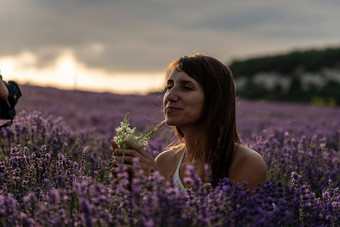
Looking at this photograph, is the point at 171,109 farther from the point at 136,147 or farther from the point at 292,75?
the point at 292,75

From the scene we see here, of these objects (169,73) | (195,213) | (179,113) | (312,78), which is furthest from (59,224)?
(312,78)

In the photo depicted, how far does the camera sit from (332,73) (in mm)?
32031

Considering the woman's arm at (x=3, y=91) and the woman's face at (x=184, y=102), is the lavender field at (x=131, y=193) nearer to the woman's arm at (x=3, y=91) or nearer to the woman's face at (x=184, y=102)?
the woman's arm at (x=3, y=91)

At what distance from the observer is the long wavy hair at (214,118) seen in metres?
3.00

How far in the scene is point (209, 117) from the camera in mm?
3049

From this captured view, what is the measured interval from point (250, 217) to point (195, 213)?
0.80ft

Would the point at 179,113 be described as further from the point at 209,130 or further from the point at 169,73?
the point at 169,73

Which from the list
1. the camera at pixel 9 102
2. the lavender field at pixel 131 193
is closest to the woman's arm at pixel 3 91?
the camera at pixel 9 102

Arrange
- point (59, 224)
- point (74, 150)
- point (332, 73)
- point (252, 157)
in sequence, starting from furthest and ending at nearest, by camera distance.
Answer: point (332, 73) < point (74, 150) < point (252, 157) < point (59, 224)

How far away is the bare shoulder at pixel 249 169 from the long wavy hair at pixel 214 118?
8cm

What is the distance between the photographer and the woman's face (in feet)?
9.80

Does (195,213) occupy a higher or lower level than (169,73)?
lower

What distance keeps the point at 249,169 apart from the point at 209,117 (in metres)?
0.45

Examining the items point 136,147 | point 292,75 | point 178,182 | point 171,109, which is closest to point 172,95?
point 171,109
